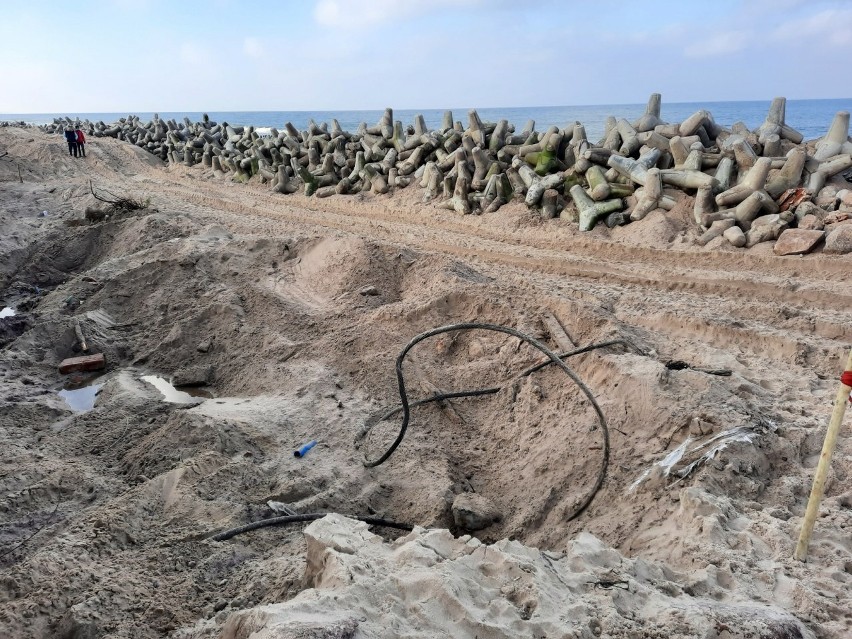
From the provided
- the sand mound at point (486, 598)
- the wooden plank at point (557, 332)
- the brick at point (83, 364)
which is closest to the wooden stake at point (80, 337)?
the brick at point (83, 364)

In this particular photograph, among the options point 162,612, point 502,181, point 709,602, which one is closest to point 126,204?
point 502,181

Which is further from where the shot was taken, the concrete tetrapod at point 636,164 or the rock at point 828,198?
the concrete tetrapod at point 636,164

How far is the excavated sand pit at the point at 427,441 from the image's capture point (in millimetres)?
2637

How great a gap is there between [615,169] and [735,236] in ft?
7.01

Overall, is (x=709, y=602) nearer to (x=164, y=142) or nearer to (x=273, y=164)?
(x=273, y=164)

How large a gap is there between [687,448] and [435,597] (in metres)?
2.05

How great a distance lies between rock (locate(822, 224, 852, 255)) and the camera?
677 centimetres

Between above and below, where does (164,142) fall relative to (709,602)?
above

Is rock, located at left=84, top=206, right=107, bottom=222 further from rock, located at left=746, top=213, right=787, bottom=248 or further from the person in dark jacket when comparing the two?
rock, located at left=746, top=213, right=787, bottom=248

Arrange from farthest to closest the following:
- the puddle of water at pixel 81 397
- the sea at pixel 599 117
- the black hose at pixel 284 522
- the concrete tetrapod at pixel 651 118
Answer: the sea at pixel 599 117, the concrete tetrapod at pixel 651 118, the puddle of water at pixel 81 397, the black hose at pixel 284 522

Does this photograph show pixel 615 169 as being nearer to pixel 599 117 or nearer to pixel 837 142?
pixel 837 142

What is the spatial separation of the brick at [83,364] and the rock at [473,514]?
4.20m

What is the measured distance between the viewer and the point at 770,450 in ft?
12.1

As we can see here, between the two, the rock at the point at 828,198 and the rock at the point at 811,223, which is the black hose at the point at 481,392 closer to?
the rock at the point at 811,223
